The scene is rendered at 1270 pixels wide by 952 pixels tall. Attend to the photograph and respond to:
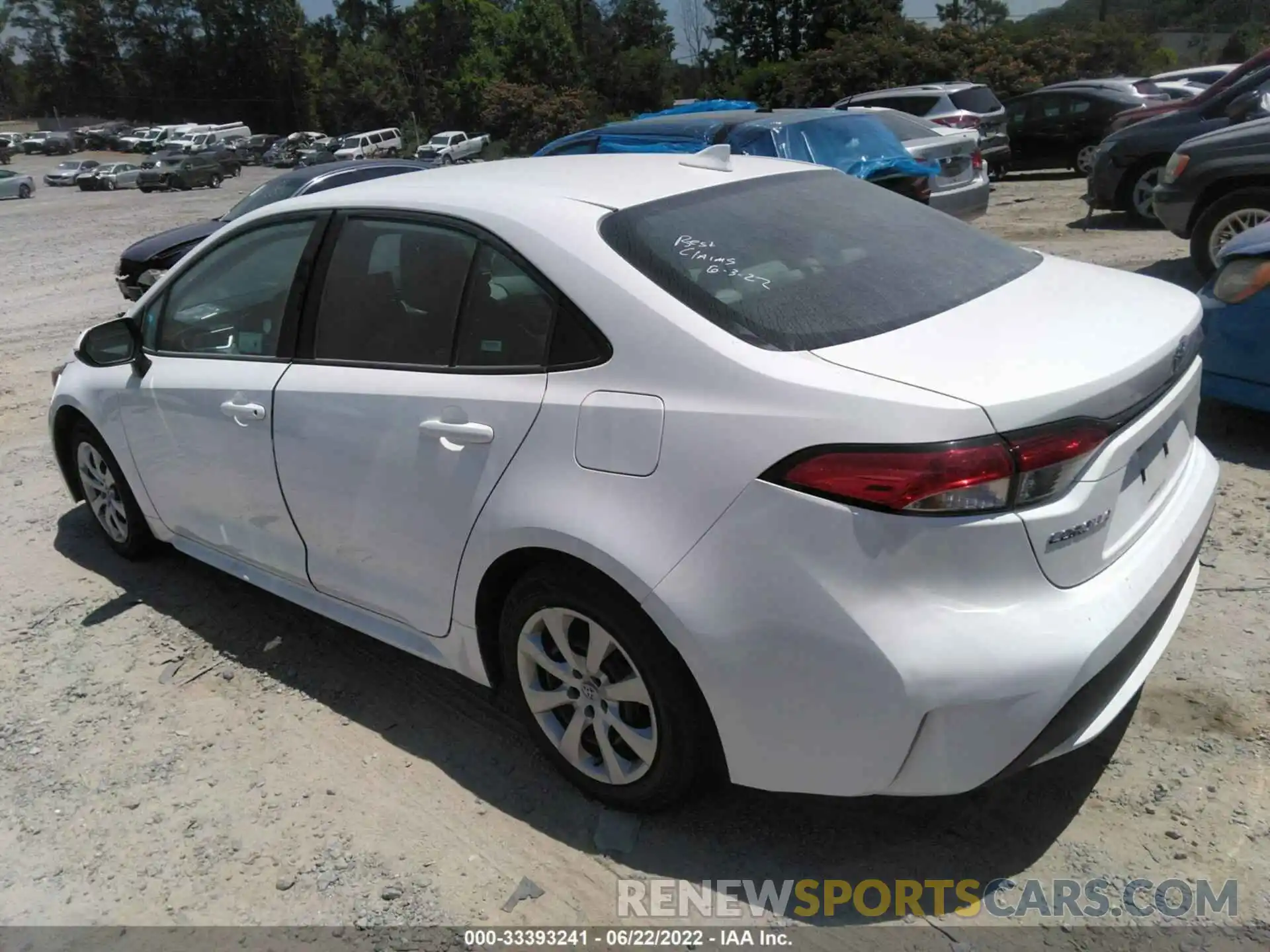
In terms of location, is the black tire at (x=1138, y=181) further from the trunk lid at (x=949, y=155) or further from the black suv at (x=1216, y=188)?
the black suv at (x=1216, y=188)

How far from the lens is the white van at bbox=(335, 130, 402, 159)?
165ft

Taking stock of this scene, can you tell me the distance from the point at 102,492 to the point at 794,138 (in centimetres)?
624

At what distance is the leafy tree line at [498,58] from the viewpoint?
35.8m

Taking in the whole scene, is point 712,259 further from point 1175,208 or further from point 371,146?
point 371,146

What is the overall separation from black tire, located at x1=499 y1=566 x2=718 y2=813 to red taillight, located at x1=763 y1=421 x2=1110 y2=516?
0.56 m

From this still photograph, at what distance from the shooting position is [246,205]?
9.27 m

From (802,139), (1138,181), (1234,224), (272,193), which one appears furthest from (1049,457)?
(1138,181)

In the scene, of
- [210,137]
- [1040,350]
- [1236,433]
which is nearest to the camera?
[1040,350]

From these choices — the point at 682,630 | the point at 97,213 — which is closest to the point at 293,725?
the point at 682,630

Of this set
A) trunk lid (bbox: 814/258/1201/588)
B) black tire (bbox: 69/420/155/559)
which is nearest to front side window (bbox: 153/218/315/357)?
black tire (bbox: 69/420/155/559)

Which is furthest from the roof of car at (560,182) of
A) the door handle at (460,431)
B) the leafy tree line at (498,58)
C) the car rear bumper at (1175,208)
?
the leafy tree line at (498,58)

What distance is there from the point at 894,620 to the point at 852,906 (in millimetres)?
815

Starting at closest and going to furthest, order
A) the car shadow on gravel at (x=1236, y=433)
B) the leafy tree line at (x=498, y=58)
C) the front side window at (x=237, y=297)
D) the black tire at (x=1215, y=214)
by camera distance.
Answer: the front side window at (x=237, y=297) → the car shadow on gravel at (x=1236, y=433) → the black tire at (x=1215, y=214) → the leafy tree line at (x=498, y=58)

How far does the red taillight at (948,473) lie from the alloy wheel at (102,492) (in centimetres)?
345
